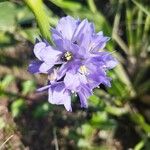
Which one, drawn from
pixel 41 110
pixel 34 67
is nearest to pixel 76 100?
pixel 41 110

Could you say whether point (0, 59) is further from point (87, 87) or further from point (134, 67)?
point (87, 87)

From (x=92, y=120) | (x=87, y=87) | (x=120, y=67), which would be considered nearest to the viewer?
(x=87, y=87)

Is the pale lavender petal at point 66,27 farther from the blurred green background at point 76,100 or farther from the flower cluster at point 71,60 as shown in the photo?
the blurred green background at point 76,100

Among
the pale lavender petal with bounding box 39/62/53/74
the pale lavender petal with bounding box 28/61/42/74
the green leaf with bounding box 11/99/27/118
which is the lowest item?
the green leaf with bounding box 11/99/27/118

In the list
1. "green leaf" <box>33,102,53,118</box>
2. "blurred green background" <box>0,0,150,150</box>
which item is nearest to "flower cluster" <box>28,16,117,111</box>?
"blurred green background" <box>0,0,150,150</box>

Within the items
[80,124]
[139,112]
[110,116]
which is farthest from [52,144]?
[139,112]

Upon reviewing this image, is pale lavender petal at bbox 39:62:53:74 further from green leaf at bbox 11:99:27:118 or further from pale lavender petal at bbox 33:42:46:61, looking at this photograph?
green leaf at bbox 11:99:27:118
